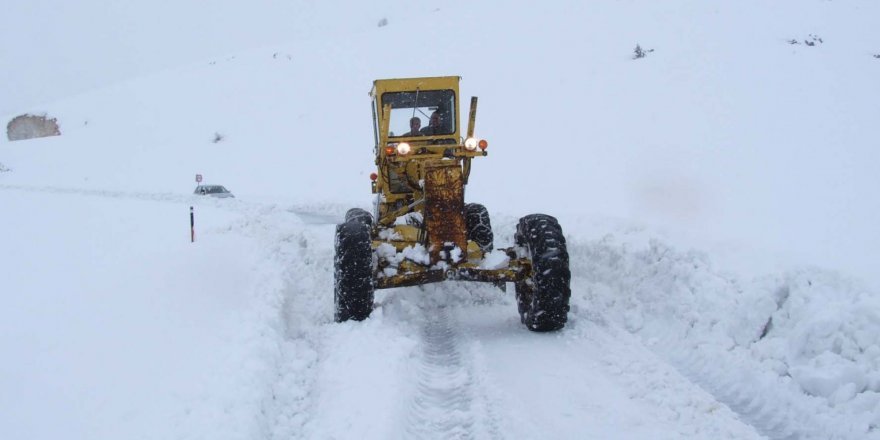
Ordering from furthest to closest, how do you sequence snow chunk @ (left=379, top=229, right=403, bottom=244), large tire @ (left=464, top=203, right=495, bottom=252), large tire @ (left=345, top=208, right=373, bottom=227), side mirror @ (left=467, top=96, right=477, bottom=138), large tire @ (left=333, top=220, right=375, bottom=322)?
1. large tire @ (left=345, top=208, right=373, bottom=227)
2. large tire @ (left=464, top=203, right=495, bottom=252)
3. side mirror @ (left=467, top=96, right=477, bottom=138)
4. snow chunk @ (left=379, top=229, right=403, bottom=244)
5. large tire @ (left=333, top=220, right=375, bottom=322)

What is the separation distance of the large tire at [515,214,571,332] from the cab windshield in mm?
2691

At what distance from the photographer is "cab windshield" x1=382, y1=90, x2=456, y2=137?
859 cm

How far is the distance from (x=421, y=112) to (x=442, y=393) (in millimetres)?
4597

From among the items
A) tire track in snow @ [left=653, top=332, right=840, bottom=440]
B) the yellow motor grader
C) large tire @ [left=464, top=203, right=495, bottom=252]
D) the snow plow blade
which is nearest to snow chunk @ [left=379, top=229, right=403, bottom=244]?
the yellow motor grader

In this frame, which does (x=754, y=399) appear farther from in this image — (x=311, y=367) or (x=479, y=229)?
(x=479, y=229)

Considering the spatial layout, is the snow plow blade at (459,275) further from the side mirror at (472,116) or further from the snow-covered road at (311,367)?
the side mirror at (472,116)

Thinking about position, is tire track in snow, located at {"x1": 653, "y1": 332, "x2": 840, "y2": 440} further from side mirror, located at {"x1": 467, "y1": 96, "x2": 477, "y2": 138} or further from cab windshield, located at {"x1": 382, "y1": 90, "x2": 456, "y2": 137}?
cab windshield, located at {"x1": 382, "y1": 90, "x2": 456, "y2": 137}

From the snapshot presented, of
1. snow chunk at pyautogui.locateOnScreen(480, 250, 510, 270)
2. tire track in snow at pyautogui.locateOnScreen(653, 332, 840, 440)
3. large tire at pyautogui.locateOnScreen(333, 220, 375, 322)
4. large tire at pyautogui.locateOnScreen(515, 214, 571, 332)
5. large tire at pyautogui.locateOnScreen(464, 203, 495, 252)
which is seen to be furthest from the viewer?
large tire at pyautogui.locateOnScreen(464, 203, 495, 252)

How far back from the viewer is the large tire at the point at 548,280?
20.1ft

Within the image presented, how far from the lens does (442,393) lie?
490 cm

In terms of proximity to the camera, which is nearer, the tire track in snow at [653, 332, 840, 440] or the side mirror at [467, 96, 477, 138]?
the tire track in snow at [653, 332, 840, 440]

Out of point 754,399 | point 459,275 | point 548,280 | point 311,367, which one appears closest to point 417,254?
point 459,275

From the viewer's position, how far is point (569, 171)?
19.6 meters

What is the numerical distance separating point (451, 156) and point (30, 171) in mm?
48840
